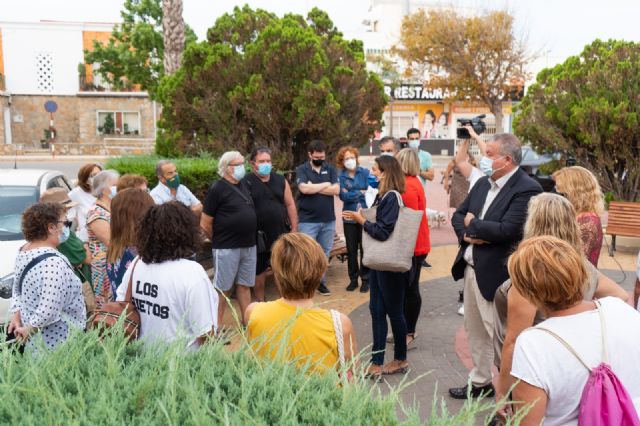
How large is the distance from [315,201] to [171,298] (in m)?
4.39

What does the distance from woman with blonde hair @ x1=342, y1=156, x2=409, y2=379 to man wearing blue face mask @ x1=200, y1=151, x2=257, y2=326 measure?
144cm

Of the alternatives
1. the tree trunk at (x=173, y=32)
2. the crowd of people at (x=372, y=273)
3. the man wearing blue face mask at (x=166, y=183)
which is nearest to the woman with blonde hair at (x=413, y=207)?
the crowd of people at (x=372, y=273)

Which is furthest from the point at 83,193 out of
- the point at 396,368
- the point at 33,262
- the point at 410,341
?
the point at 396,368

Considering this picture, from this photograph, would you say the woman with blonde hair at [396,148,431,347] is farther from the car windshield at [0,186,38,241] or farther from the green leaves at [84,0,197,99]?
the green leaves at [84,0,197,99]

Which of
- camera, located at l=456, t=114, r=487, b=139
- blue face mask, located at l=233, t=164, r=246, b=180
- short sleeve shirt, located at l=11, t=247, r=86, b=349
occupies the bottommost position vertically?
short sleeve shirt, located at l=11, t=247, r=86, b=349

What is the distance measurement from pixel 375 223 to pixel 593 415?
3.04 m

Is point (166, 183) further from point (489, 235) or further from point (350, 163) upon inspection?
point (489, 235)

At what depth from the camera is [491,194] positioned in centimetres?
477

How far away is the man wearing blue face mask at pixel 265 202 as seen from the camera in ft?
22.4

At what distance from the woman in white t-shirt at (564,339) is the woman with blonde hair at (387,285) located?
8.32 ft

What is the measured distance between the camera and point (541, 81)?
38.9 ft

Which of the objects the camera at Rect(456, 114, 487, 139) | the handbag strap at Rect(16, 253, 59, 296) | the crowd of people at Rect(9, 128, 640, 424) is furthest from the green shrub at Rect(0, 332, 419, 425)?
the camera at Rect(456, 114, 487, 139)

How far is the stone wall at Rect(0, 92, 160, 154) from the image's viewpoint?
142 ft

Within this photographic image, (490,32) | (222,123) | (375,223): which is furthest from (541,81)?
(490,32)
